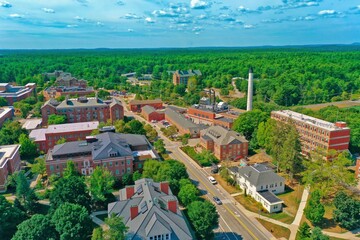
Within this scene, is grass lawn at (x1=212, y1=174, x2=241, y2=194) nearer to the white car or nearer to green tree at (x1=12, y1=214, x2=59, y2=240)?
the white car

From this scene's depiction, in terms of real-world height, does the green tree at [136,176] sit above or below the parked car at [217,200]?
above

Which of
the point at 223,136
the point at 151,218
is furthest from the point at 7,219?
the point at 223,136

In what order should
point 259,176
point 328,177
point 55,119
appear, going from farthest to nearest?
1. point 55,119
2. point 259,176
3. point 328,177

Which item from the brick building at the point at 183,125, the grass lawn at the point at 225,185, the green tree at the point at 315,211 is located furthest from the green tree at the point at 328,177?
the brick building at the point at 183,125

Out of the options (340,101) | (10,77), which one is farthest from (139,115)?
(10,77)

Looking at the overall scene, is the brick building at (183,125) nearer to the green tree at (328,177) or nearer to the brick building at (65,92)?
the green tree at (328,177)

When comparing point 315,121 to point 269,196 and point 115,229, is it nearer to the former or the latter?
point 269,196
